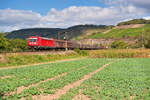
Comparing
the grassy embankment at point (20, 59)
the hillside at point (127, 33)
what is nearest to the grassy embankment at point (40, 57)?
the grassy embankment at point (20, 59)

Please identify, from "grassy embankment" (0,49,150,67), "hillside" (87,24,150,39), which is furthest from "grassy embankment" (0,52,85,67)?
"hillside" (87,24,150,39)

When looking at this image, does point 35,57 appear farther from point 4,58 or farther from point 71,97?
point 71,97

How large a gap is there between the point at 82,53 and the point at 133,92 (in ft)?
161

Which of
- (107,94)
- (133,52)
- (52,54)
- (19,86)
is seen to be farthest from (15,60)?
(133,52)

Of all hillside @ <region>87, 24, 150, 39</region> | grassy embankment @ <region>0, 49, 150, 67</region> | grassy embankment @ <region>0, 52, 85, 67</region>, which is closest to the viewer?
grassy embankment @ <region>0, 52, 85, 67</region>

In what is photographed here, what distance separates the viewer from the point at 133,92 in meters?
9.10

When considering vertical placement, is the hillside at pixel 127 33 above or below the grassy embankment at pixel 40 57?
above

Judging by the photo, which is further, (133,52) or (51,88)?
(133,52)

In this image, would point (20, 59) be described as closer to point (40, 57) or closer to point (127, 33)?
point (40, 57)

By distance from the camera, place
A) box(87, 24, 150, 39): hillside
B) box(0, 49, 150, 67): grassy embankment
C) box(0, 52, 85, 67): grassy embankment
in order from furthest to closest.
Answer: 1. box(87, 24, 150, 39): hillside
2. box(0, 49, 150, 67): grassy embankment
3. box(0, 52, 85, 67): grassy embankment

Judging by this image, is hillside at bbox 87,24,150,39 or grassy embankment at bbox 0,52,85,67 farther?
hillside at bbox 87,24,150,39

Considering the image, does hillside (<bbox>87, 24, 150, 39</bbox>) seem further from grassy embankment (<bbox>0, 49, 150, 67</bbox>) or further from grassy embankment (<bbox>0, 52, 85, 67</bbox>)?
grassy embankment (<bbox>0, 52, 85, 67</bbox>)

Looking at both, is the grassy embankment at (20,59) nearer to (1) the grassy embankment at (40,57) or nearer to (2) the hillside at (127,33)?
(1) the grassy embankment at (40,57)

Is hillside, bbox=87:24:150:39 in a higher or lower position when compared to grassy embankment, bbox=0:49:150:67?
higher
